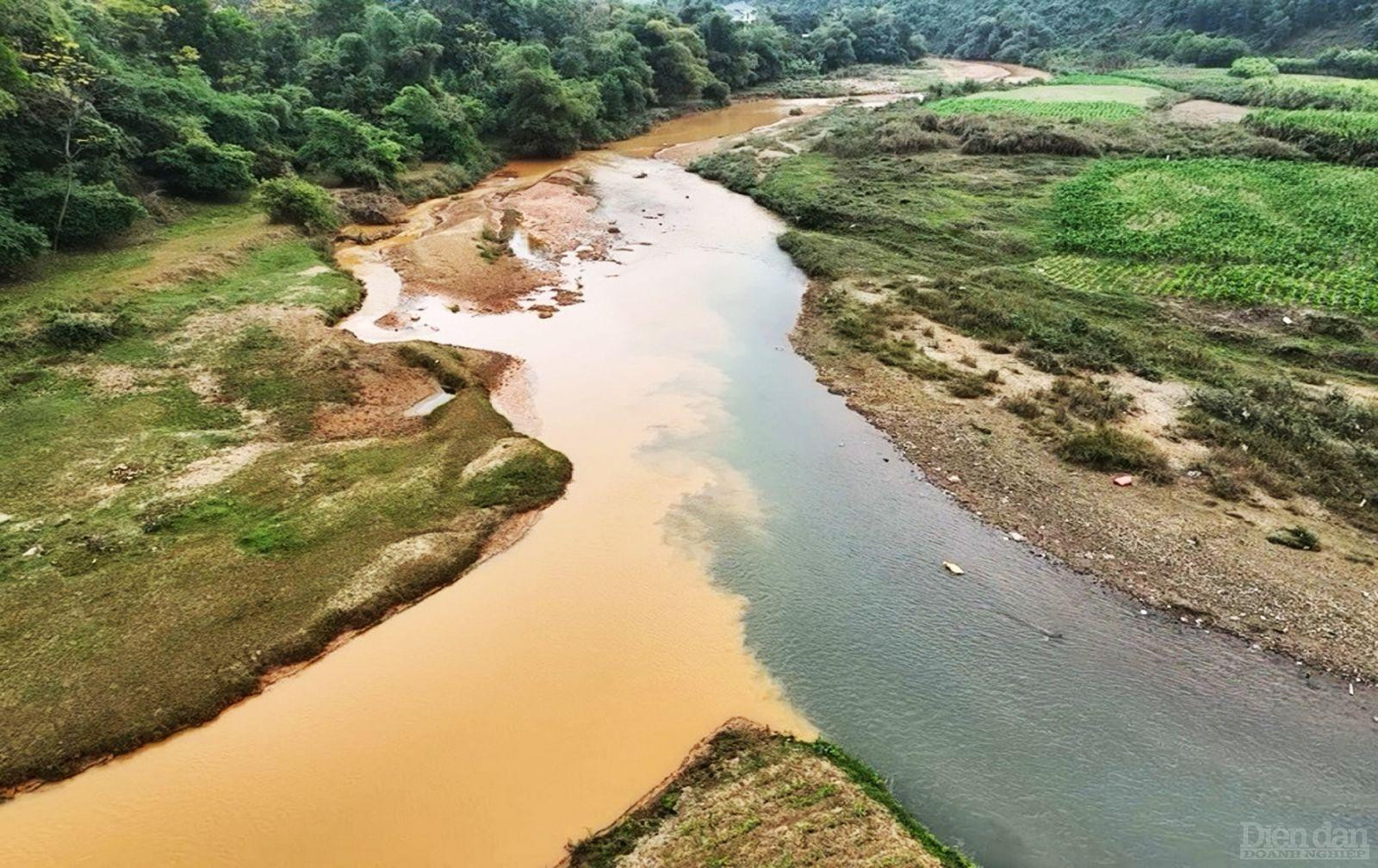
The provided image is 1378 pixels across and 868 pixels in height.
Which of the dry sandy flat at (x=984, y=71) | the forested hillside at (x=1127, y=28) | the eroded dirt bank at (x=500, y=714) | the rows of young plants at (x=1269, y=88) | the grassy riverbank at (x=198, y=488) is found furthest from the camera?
the dry sandy flat at (x=984, y=71)

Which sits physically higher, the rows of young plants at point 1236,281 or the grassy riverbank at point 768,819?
the rows of young plants at point 1236,281

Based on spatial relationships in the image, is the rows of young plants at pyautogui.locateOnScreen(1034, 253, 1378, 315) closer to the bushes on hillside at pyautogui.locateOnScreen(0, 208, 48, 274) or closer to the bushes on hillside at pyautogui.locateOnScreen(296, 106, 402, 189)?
the bushes on hillside at pyautogui.locateOnScreen(296, 106, 402, 189)

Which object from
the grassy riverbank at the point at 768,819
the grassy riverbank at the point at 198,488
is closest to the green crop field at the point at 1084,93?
the grassy riverbank at the point at 198,488

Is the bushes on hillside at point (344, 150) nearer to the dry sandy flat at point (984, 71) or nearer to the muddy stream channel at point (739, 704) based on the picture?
the muddy stream channel at point (739, 704)

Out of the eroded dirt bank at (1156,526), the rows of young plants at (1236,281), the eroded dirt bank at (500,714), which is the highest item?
the rows of young plants at (1236,281)

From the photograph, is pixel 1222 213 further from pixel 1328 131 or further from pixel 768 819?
pixel 768 819

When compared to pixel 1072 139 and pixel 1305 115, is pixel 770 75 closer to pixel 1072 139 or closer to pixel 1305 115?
pixel 1072 139

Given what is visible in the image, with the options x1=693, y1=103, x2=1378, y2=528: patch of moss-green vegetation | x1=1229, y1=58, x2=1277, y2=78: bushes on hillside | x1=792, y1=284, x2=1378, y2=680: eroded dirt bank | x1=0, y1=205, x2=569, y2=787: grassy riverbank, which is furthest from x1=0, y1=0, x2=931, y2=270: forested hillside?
x1=1229, y1=58, x2=1277, y2=78: bushes on hillside
